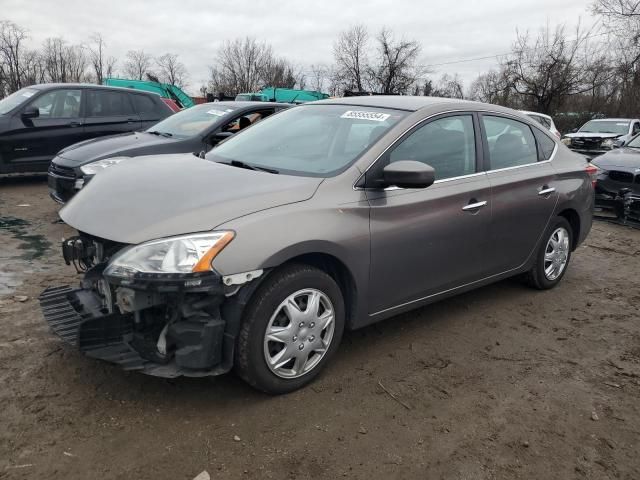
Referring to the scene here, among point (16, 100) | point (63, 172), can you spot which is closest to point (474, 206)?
point (63, 172)

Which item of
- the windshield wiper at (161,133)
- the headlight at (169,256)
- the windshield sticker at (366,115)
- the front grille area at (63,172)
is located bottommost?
the headlight at (169,256)

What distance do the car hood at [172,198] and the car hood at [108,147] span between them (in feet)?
9.32

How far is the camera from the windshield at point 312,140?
3.32m

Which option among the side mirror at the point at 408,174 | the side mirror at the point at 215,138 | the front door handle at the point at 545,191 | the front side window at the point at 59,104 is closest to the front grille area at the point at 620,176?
the front door handle at the point at 545,191

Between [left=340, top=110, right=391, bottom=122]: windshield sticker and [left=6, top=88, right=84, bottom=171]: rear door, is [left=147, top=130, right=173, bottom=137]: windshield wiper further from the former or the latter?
[left=340, top=110, right=391, bottom=122]: windshield sticker

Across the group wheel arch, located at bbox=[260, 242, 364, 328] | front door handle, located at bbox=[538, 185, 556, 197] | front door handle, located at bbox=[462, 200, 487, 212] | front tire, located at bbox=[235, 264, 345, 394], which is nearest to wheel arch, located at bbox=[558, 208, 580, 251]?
front door handle, located at bbox=[538, 185, 556, 197]

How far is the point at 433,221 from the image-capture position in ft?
11.4

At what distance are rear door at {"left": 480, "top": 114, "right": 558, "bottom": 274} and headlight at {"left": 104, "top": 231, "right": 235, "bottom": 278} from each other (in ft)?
7.74

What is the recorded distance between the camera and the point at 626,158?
26.2 feet

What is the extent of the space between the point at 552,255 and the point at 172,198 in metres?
3.62

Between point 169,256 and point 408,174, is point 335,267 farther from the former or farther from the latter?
point 169,256

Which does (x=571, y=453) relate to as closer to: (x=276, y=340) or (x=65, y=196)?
(x=276, y=340)

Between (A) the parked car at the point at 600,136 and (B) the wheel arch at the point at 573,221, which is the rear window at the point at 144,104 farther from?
(A) the parked car at the point at 600,136

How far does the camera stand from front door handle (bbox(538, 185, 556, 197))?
4403 millimetres
